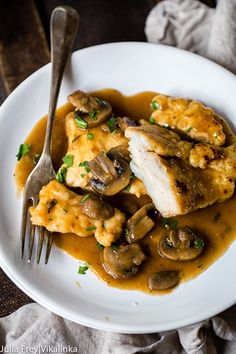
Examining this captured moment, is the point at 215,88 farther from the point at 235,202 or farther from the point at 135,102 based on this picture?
the point at 235,202

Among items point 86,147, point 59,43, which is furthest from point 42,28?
Result: point 86,147

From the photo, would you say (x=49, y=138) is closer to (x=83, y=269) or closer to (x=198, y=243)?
→ (x=83, y=269)

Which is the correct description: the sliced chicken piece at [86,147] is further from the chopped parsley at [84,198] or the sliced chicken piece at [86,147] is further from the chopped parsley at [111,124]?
the chopped parsley at [84,198]

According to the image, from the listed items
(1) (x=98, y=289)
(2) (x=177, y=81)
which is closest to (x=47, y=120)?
(2) (x=177, y=81)

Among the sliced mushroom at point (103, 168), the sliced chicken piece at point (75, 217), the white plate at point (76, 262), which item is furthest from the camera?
the sliced mushroom at point (103, 168)

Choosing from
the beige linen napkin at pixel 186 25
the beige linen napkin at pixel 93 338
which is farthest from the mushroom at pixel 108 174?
the beige linen napkin at pixel 186 25
